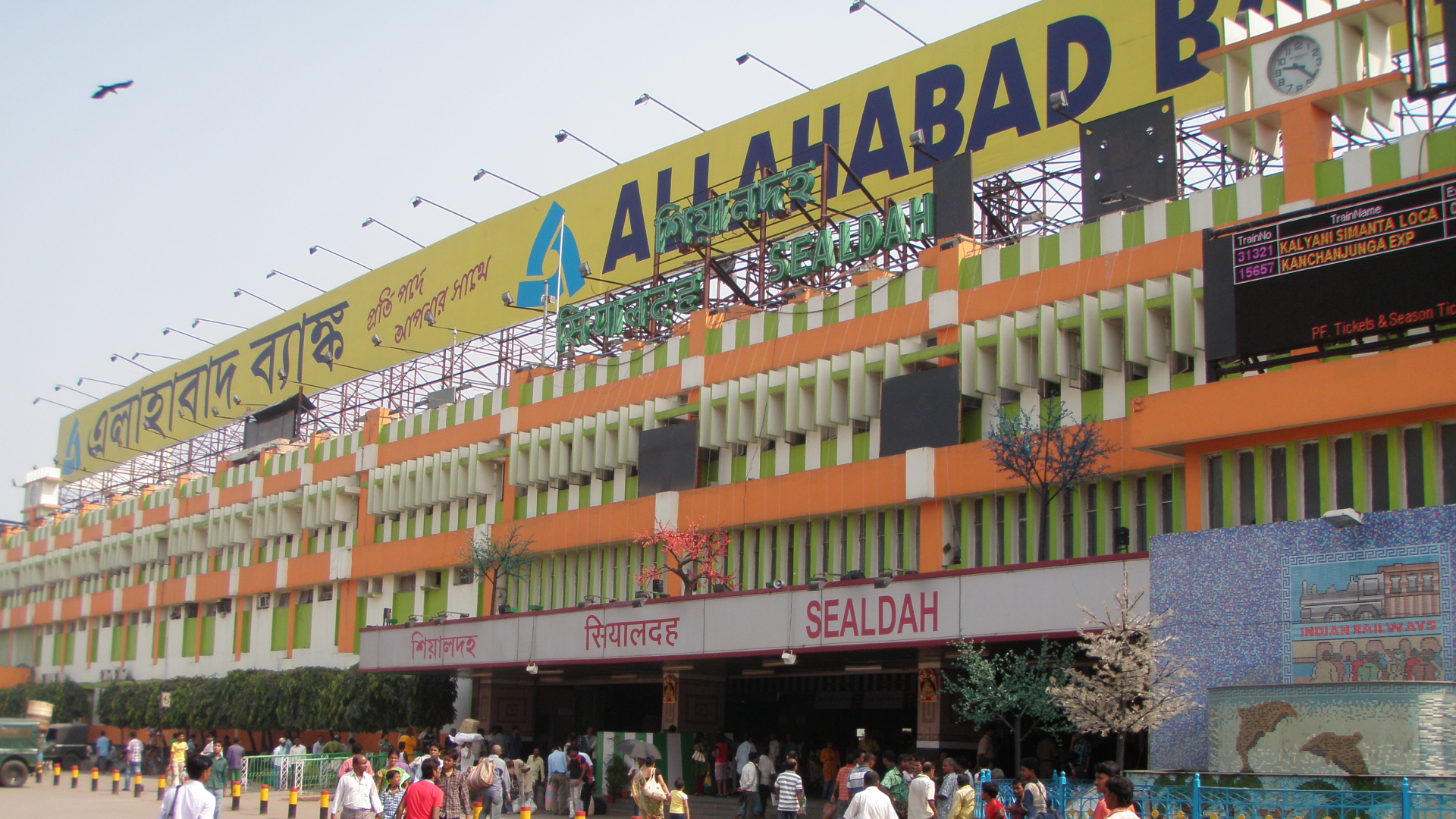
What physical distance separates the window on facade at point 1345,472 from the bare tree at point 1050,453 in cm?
506

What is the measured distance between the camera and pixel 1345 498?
2455 cm

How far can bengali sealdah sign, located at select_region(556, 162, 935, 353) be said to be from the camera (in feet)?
120

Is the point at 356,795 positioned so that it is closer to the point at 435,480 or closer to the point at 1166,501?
the point at 1166,501

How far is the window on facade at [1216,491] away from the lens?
85.8 feet

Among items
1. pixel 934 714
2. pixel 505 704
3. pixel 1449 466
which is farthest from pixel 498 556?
pixel 1449 466

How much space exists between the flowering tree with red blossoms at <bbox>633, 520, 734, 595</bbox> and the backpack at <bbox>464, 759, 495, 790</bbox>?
15.0 meters

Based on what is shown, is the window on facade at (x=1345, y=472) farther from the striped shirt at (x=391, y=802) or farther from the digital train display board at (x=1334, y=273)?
the striped shirt at (x=391, y=802)

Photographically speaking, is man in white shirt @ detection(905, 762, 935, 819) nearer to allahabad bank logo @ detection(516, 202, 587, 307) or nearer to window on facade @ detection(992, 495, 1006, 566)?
window on facade @ detection(992, 495, 1006, 566)

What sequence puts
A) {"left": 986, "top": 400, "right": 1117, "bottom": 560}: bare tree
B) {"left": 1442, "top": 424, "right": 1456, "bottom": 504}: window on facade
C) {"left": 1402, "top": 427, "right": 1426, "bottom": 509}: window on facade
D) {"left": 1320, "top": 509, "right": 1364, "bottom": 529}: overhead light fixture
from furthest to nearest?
{"left": 986, "top": 400, "right": 1117, "bottom": 560}: bare tree, {"left": 1402, "top": 427, "right": 1426, "bottom": 509}: window on facade, {"left": 1442, "top": 424, "right": 1456, "bottom": 504}: window on facade, {"left": 1320, "top": 509, "right": 1364, "bottom": 529}: overhead light fixture

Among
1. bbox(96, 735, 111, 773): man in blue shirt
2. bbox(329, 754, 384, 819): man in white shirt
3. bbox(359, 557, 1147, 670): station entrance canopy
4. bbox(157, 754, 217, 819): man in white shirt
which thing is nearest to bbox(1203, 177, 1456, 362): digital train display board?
bbox(359, 557, 1147, 670): station entrance canopy

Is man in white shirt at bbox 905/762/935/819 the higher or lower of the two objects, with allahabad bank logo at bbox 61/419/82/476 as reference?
lower

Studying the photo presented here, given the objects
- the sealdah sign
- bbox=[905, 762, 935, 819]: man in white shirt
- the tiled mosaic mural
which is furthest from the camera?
the sealdah sign

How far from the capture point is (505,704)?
44.0 metres

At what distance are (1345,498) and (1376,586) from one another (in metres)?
2.96
